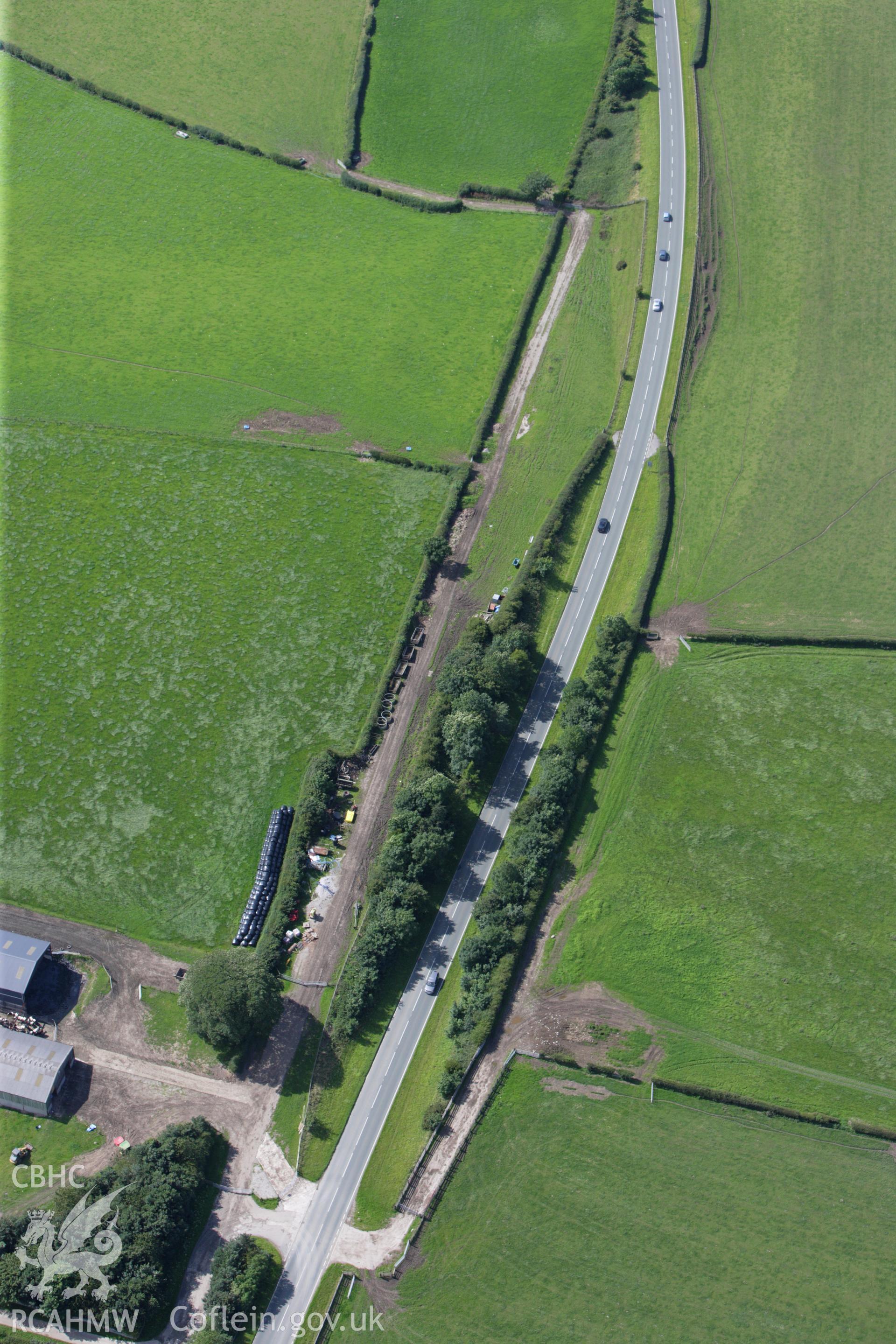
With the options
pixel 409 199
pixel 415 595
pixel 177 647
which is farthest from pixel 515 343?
pixel 177 647

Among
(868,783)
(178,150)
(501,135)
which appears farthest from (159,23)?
(868,783)

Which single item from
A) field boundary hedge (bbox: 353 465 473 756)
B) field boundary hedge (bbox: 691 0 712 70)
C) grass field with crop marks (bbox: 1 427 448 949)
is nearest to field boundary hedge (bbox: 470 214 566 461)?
field boundary hedge (bbox: 353 465 473 756)

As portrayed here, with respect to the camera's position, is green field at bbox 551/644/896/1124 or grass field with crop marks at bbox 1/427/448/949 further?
grass field with crop marks at bbox 1/427/448/949

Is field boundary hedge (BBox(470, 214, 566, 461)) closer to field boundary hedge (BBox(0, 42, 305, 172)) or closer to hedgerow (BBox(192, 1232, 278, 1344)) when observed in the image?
field boundary hedge (BBox(0, 42, 305, 172))

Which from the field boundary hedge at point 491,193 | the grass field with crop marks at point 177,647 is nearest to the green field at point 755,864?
the grass field with crop marks at point 177,647

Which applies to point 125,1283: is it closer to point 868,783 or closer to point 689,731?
point 689,731

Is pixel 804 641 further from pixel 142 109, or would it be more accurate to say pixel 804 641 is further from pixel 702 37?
pixel 142 109
